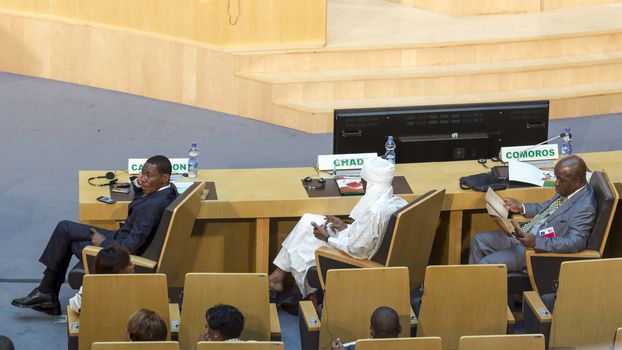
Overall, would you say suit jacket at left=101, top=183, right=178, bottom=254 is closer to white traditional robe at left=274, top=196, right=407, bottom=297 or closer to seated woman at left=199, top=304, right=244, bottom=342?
white traditional robe at left=274, top=196, right=407, bottom=297

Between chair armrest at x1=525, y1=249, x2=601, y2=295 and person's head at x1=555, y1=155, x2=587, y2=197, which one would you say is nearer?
chair armrest at x1=525, y1=249, x2=601, y2=295

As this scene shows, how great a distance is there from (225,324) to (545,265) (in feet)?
6.69

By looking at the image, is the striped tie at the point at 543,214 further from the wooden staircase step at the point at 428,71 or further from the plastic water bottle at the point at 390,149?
the wooden staircase step at the point at 428,71

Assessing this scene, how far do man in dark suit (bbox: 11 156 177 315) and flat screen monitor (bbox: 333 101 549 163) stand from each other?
1.14 metres

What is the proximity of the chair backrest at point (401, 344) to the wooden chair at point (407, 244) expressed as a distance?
4.60 ft

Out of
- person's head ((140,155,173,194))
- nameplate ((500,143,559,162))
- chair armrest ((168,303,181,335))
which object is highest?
nameplate ((500,143,559,162))

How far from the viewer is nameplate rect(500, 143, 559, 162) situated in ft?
24.3

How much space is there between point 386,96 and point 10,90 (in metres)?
3.35

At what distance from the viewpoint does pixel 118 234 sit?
6500 millimetres

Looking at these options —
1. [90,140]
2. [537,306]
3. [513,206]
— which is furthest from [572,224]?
[90,140]

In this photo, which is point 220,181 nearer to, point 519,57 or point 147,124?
point 147,124

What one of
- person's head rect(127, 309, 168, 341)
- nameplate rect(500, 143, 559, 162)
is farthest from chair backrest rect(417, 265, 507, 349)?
nameplate rect(500, 143, 559, 162)

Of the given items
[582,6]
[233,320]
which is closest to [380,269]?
[233,320]

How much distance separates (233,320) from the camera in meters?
5.12
